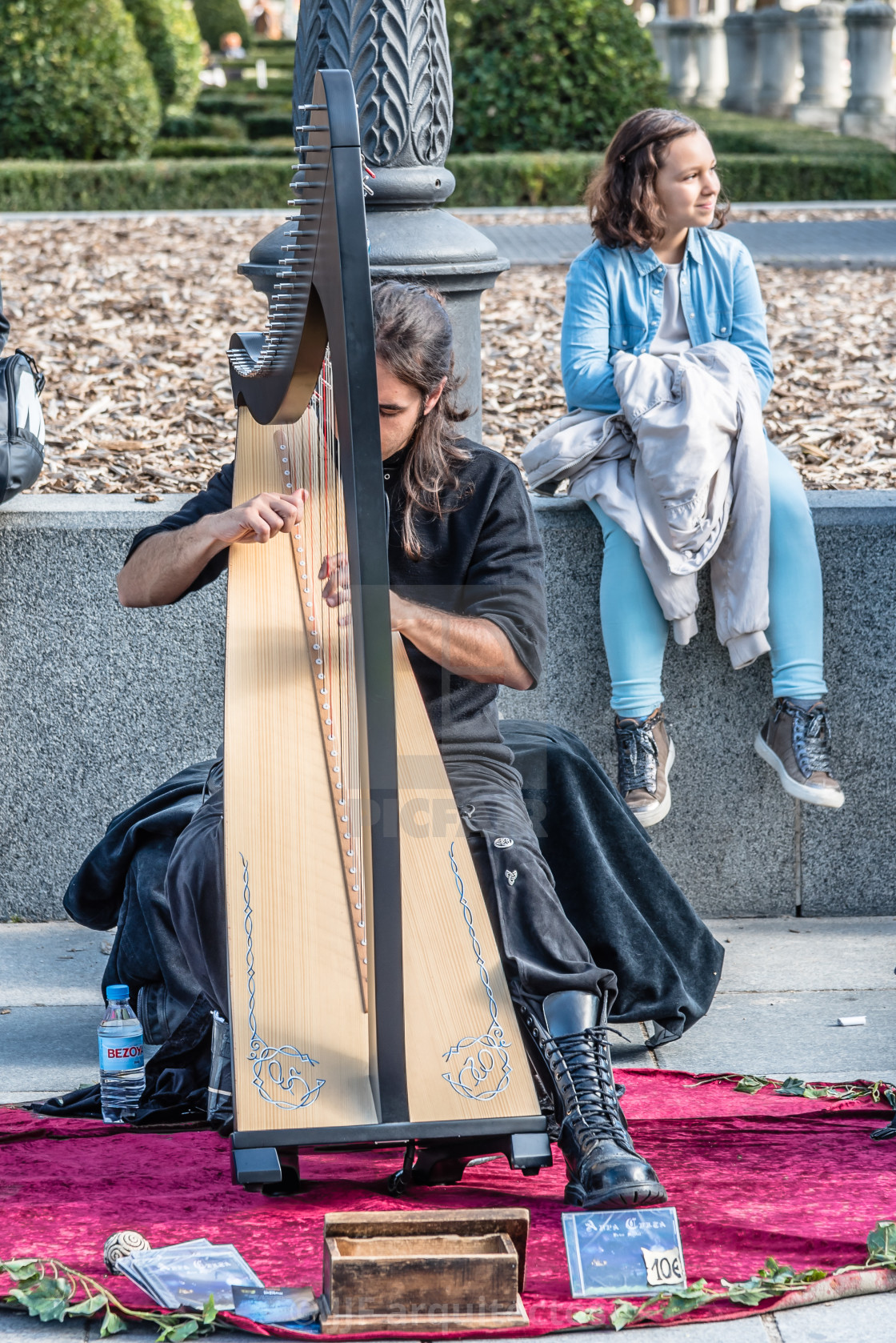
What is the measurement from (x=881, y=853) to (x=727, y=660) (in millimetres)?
638

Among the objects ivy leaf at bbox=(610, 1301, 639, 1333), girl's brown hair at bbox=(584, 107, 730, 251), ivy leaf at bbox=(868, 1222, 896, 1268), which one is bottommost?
ivy leaf at bbox=(868, 1222, 896, 1268)

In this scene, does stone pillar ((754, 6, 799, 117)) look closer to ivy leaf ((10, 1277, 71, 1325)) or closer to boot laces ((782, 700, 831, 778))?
boot laces ((782, 700, 831, 778))

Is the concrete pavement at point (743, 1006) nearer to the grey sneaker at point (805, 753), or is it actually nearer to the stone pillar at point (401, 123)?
the grey sneaker at point (805, 753)

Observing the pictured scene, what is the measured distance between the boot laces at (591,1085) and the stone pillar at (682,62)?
109ft

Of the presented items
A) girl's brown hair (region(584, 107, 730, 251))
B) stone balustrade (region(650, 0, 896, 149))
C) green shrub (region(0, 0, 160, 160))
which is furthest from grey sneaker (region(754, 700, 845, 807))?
stone balustrade (region(650, 0, 896, 149))

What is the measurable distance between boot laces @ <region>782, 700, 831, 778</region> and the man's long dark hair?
56.1 inches

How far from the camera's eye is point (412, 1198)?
8.84 ft

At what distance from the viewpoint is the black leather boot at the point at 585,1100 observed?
2549 mm

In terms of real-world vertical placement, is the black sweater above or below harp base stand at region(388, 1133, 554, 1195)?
above

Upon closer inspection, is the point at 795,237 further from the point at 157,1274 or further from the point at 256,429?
the point at 157,1274

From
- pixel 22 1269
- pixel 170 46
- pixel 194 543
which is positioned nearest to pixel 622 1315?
pixel 22 1269

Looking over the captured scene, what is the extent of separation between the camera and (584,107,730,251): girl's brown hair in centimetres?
404

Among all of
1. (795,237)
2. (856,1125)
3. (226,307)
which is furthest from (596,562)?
(795,237)

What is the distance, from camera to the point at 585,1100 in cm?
263
